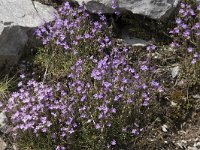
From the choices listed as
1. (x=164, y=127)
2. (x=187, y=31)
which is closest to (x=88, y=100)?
(x=164, y=127)

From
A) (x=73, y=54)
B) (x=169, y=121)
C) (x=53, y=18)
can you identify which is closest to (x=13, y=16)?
(x=53, y=18)

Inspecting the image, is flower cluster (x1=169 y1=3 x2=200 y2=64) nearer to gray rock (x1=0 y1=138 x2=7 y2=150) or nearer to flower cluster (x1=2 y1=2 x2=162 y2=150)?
flower cluster (x1=2 y1=2 x2=162 y2=150)

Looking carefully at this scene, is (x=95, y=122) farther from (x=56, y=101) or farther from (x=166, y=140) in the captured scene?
(x=166, y=140)

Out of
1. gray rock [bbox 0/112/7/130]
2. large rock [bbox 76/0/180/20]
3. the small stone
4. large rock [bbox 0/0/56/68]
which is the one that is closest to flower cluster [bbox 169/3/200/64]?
large rock [bbox 76/0/180/20]

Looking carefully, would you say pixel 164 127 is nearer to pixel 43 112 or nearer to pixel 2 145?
pixel 43 112

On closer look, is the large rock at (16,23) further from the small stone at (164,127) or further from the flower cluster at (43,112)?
the small stone at (164,127)
